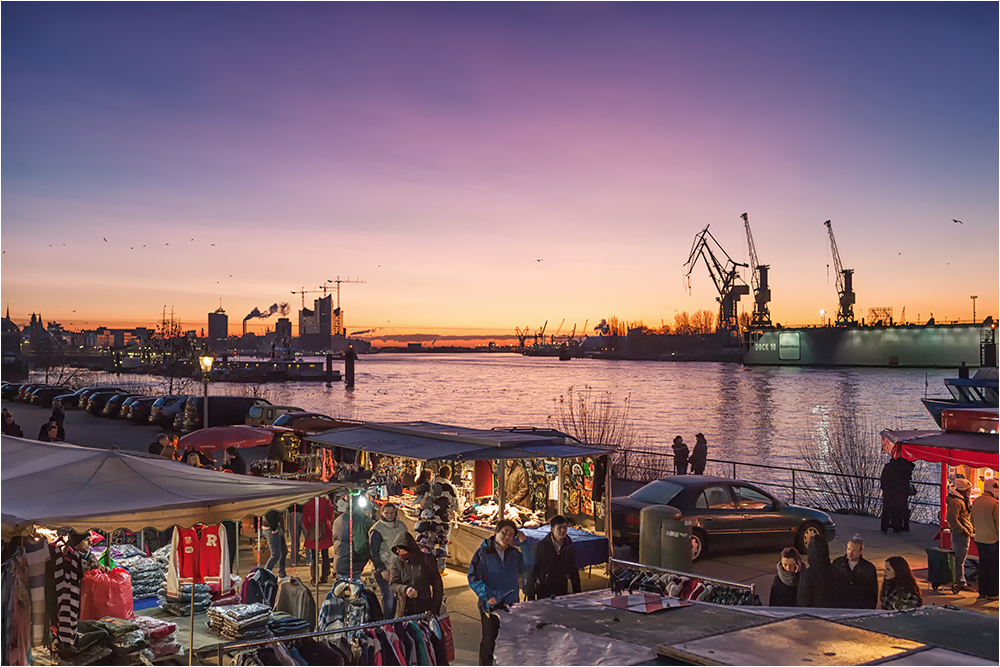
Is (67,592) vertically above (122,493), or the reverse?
(122,493)

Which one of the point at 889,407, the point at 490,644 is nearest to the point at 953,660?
the point at 490,644

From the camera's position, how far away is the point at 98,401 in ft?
151

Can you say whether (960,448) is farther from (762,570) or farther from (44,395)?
(44,395)

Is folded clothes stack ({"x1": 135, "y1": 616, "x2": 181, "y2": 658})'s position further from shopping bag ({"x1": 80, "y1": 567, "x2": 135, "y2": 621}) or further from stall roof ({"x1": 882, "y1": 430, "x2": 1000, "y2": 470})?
stall roof ({"x1": 882, "y1": 430, "x2": 1000, "y2": 470})

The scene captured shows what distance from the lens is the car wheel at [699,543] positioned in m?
15.2

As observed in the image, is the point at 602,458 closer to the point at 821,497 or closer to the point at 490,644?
the point at 490,644

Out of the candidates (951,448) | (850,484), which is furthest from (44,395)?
(951,448)

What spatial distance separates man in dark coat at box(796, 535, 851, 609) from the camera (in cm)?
930

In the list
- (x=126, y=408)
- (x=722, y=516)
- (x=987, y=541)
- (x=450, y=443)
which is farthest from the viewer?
(x=126, y=408)

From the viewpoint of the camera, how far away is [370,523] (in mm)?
13547

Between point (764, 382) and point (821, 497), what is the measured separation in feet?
445

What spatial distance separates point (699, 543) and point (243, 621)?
28.6 feet

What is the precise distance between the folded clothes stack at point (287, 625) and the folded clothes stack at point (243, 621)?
0.25ft

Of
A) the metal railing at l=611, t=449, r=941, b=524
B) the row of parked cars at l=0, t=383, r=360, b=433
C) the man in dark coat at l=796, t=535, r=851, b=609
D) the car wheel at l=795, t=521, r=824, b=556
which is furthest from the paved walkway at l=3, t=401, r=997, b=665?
the row of parked cars at l=0, t=383, r=360, b=433
